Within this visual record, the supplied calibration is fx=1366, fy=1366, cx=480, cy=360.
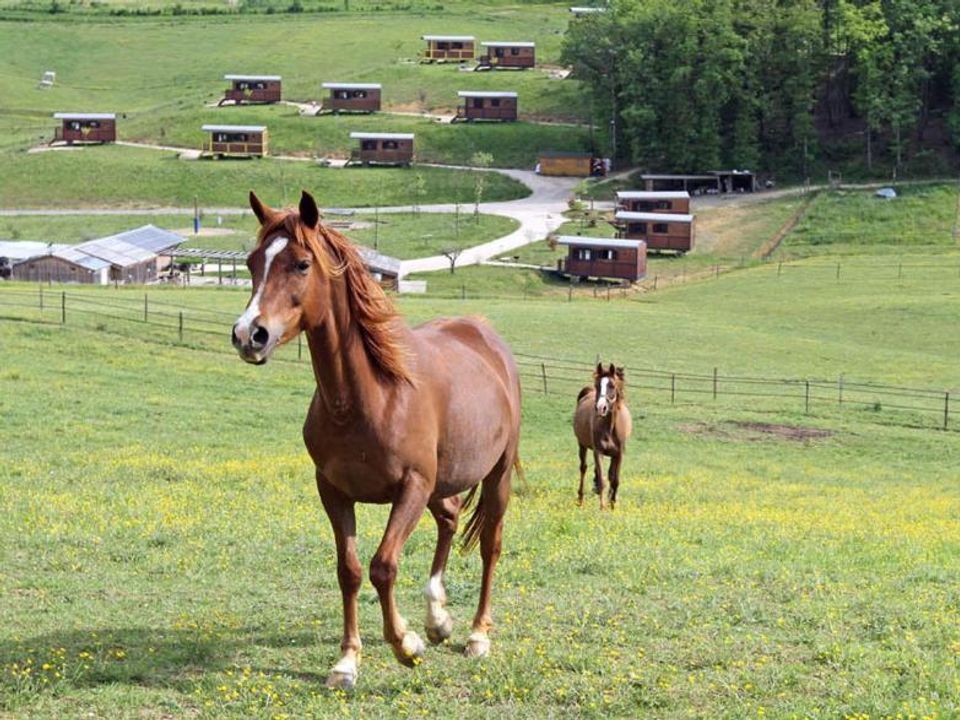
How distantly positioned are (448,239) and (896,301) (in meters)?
33.8

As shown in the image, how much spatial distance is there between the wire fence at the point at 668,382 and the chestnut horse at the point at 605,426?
19159mm

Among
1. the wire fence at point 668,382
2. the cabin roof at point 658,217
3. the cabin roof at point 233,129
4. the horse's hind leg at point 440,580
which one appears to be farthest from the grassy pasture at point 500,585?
the cabin roof at point 233,129

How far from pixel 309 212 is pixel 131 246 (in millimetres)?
74082

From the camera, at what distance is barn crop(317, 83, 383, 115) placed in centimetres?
13488

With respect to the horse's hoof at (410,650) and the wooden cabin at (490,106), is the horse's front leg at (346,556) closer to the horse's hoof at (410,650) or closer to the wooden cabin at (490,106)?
the horse's hoof at (410,650)

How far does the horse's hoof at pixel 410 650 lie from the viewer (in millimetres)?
10641

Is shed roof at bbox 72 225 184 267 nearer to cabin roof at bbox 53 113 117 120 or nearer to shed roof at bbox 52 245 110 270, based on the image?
shed roof at bbox 52 245 110 270

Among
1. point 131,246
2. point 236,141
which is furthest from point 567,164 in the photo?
point 131,246

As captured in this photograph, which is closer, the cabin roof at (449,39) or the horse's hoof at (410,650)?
the horse's hoof at (410,650)

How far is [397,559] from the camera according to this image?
10.4m

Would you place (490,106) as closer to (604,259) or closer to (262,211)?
(604,259)

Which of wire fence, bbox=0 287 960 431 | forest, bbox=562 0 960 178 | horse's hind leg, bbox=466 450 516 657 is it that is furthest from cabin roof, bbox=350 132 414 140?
horse's hind leg, bbox=466 450 516 657

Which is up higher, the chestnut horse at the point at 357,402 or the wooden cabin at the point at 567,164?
the wooden cabin at the point at 567,164

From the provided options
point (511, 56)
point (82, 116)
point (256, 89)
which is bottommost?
point (82, 116)
